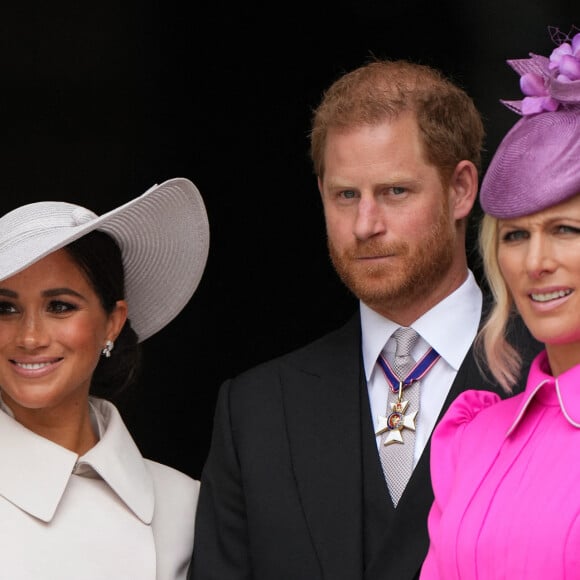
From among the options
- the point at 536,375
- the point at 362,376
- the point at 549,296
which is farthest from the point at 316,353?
the point at 549,296

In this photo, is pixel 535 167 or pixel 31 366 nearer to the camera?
pixel 535 167

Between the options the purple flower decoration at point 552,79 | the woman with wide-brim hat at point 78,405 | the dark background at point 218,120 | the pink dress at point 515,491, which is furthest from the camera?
the dark background at point 218,120

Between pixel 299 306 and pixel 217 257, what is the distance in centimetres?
33

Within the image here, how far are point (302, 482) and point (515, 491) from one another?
95 centimetres

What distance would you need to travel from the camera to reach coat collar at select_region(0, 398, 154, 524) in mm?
3607

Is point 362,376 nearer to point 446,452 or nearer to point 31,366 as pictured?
point 446,452

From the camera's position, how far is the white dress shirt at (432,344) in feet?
11.9

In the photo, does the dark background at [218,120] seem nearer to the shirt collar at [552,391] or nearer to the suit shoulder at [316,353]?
the suit shoulder at [316,353]

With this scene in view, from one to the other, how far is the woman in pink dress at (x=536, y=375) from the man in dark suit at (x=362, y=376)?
603mm

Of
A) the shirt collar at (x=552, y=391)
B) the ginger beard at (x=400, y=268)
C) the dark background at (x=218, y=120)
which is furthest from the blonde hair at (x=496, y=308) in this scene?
the dark background at (x=218, y=120)

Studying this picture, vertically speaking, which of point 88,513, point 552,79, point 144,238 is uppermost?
point 552,79

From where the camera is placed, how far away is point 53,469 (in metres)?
3.68

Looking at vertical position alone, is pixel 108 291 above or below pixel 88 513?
above

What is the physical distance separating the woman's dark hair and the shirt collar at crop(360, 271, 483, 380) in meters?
0.62
